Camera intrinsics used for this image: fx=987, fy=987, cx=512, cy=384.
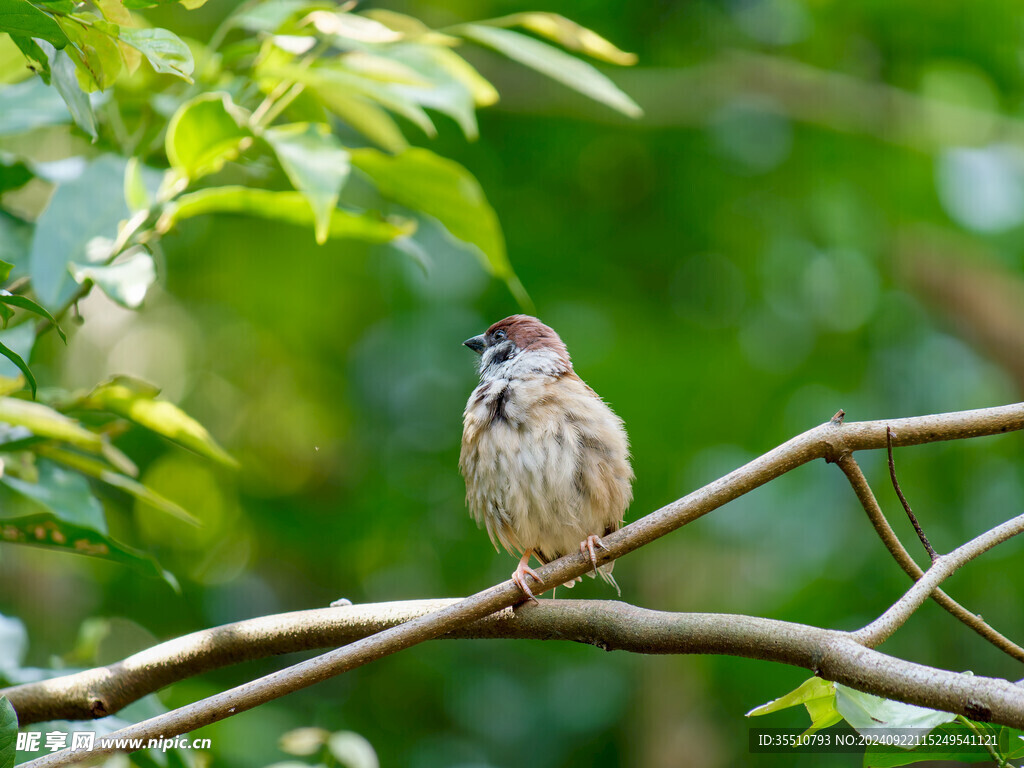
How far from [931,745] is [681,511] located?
65 cm

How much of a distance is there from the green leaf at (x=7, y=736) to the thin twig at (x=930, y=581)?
5.04ft

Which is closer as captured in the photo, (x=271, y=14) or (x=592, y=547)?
(x=592, y=547)

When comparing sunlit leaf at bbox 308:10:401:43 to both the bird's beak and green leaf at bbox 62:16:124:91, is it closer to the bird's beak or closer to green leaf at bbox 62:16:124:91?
green leaf at bbox 62:16:124:91

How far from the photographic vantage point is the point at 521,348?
4.18 metres

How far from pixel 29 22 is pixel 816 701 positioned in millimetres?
1907

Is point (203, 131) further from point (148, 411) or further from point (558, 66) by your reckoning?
point (558, 66)

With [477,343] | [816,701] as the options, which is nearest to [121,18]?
[816,701]

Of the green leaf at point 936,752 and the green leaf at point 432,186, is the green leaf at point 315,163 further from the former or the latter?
the green leaf at point 936,752

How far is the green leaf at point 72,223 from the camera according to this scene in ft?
7.64

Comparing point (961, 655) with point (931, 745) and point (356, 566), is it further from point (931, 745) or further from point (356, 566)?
point (931, 745)

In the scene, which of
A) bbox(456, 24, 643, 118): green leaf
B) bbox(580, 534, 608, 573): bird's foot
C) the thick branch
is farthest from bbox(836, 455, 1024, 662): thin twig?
bbox(456, 24, 643, 118): green leaf

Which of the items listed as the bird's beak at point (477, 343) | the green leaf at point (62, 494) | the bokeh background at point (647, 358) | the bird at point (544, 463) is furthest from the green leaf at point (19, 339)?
the bokeh background at point (647, 358)

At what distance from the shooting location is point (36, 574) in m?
5.62

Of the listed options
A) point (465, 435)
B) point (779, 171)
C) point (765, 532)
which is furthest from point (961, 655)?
point (465, 435)
